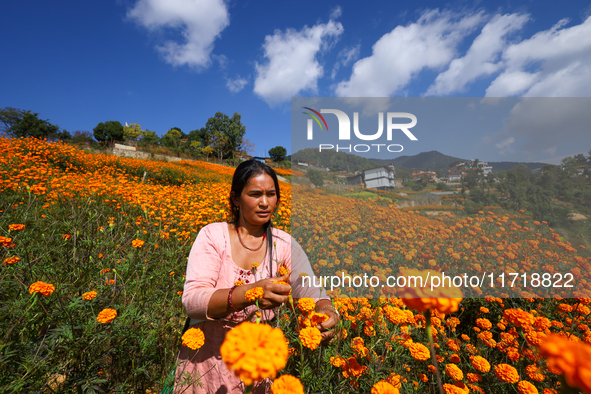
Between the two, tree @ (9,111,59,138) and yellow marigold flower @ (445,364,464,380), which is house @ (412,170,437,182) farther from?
tree @ (9,111,59,138)

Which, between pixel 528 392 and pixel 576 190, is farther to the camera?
pixel 576 190

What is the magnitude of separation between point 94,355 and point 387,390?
3.96 ft

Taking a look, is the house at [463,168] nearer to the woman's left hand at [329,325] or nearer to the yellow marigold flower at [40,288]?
the woman's left hand at [329,325]

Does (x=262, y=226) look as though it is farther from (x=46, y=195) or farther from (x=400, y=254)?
(x=46, y=195)

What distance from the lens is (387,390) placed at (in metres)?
0.66

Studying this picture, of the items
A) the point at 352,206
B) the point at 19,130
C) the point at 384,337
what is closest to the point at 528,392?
the point at 384,337

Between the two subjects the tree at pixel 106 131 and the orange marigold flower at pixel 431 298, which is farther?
the tree at pixel 106 131

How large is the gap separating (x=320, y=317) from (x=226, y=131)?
38126mm

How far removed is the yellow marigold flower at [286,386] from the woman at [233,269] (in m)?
0.34

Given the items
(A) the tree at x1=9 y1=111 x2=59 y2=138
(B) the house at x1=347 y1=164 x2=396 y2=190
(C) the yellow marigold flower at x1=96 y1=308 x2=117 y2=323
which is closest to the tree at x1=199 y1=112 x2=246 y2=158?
(A) the tree at x1=9 y1=111 x2=59 y2=138

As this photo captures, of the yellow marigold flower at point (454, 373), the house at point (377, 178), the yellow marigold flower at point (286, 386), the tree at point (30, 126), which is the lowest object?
the yellow marigold flower at point (454, 373)

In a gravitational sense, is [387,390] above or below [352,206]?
below

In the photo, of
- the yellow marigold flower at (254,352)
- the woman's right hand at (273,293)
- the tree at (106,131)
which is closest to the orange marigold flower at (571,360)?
the yellow marigold flower at (254,352)

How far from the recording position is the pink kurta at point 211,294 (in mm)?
1053
